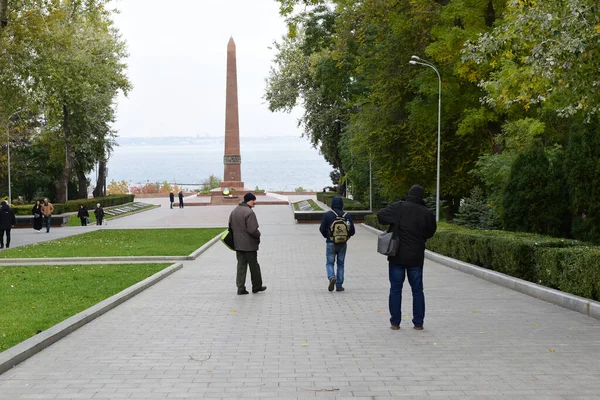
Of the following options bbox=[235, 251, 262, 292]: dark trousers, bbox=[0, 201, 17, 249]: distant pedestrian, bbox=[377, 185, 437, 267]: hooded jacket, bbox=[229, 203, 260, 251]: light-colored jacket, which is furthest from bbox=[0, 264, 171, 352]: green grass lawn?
bbox=[0, 201, 17, 249]: distant pedestrian

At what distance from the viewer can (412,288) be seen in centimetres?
900

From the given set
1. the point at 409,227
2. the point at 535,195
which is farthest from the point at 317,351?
the point at 535,195

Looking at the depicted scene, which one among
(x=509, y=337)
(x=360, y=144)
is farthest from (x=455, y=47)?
(x=509, y=337)

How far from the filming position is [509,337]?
28.0 ft

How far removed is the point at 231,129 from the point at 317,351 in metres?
58.3

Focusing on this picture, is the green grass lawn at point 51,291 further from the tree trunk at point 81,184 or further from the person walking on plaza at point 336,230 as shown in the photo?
the tree trunk at point 81,184

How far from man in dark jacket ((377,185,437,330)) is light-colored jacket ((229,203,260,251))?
151 inches

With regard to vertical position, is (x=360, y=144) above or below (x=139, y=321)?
above

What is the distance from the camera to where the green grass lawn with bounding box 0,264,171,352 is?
367 inches

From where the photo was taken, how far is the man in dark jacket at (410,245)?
8.93 meters

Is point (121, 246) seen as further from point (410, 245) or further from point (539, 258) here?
point (410, 245)

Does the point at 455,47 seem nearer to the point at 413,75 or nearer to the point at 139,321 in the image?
the point at 413,75

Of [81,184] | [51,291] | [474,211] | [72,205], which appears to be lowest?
[51,291]

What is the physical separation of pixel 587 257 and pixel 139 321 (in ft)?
20.6
